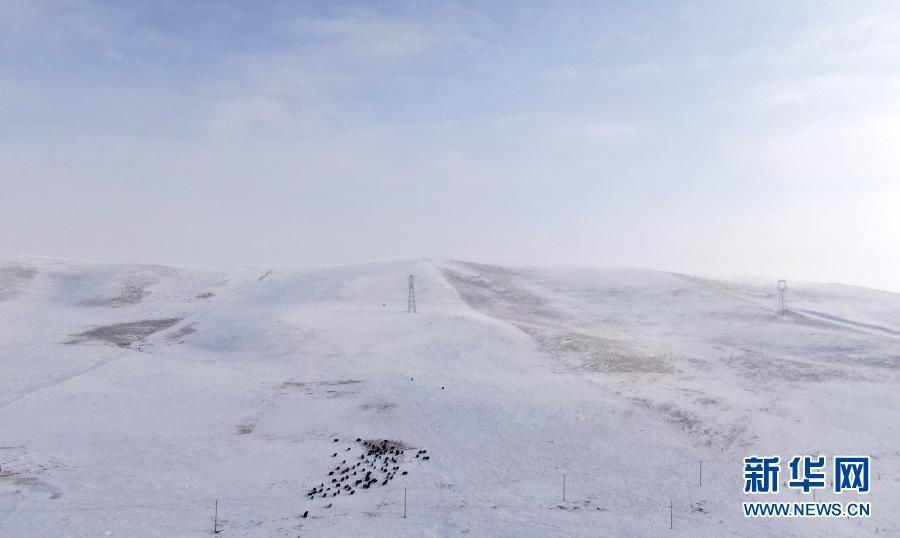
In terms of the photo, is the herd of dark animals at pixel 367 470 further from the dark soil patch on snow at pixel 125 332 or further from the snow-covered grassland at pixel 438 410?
the dark soil patch on snow at pixel 125 332

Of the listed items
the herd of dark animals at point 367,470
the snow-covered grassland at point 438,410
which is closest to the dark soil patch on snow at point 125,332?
the snow-covered grassland at point 438,410

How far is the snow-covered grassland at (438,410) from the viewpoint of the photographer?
2228cm

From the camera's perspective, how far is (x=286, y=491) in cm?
2391

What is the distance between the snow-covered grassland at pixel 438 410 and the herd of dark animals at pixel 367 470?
0.43m

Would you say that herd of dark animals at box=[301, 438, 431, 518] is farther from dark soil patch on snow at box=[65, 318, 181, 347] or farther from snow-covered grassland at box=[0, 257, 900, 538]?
dark soil patch on snow at box=[65, 318, 181, 347]

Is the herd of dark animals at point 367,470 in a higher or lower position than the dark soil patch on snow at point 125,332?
lower

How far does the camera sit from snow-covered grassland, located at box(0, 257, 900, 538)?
2228cm

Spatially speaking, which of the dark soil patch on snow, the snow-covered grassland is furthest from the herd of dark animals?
the dark soil patch on snow

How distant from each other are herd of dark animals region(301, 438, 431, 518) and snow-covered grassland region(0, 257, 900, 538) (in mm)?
426

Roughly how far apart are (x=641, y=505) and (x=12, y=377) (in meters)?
37.4

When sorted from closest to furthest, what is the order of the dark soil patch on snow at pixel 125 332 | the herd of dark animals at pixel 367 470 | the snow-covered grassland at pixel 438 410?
the snow-covered grassland at pixel 438 410 → the herd of dark animals at pixel 367 470 → the dark soil patch on snow at pixel 125 332

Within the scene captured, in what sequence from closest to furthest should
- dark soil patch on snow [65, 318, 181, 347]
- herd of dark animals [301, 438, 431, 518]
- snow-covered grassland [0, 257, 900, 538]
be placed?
snow-covered grassland [0, 257, 900, 538] < herd of dark animals [301, 438, 431, 518] < dark soil patch on snow [65, 318, 181, 347]

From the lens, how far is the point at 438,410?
34.0m

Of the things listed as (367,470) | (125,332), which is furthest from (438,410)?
(125,332)
